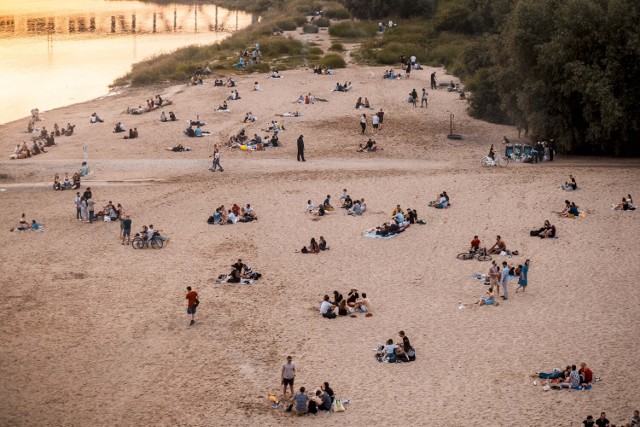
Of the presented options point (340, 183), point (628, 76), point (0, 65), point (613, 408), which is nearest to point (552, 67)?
point (628, 76)

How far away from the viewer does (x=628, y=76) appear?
38.5 metres

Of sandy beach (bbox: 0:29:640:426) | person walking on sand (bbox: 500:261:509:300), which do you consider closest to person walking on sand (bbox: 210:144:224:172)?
sandy beach (bbox: 0:29:640:426)

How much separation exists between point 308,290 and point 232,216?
7130 mm

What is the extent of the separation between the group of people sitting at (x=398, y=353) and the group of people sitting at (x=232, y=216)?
1195cm

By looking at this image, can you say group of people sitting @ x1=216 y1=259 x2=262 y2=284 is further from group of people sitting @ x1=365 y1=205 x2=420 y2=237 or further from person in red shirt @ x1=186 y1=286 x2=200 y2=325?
group of people sitting @ x1=365 y1=205 x2=420 y2=237

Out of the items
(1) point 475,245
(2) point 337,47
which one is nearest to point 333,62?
(2) point 337,47

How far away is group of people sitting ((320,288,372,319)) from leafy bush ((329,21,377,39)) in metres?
53.9

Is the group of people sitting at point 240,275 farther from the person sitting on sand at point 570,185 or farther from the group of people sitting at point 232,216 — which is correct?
the person sitting on sand at point 570,185

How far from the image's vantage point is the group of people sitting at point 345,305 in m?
24.7

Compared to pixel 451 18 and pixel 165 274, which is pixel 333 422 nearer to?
pixel 165 274

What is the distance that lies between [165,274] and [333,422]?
407 inches

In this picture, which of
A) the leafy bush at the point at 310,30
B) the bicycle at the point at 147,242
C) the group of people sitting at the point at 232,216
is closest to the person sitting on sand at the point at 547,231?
the group of people sitting at the point at 232,216

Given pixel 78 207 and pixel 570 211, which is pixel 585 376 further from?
pixel 78 207

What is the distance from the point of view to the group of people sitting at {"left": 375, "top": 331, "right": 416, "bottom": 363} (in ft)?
72.3
